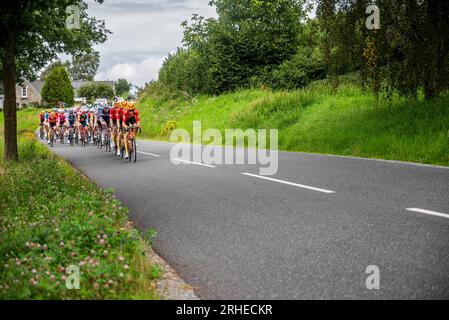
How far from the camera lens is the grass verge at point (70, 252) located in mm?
4004

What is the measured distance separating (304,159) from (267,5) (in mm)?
25415

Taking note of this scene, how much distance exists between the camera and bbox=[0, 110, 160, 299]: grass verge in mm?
4004

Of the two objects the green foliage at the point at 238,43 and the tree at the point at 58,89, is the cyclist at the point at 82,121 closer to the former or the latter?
the green foliage at the point at 238,43

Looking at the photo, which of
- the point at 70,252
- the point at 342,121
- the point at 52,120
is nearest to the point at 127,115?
the point at 342,121

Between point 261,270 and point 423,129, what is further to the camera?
point 423,129

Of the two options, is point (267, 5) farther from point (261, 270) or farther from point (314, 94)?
point (261, 270)

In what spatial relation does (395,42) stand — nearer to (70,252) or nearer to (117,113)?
(117,113)

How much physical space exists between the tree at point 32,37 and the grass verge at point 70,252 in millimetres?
8660

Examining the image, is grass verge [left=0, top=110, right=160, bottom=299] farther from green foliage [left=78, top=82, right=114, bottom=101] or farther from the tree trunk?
green foliage [left=78, top=82, right=114, bottom=101]

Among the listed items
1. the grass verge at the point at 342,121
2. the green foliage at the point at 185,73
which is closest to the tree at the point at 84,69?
the green foliage at the point at 185,73

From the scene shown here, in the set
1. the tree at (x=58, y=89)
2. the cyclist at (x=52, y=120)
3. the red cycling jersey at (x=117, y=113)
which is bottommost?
the cyclist at (x=52, y=120)

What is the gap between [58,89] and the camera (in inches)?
3580

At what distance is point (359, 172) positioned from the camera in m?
11.2

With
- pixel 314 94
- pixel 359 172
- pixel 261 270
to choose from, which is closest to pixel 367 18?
pixel 359 172
